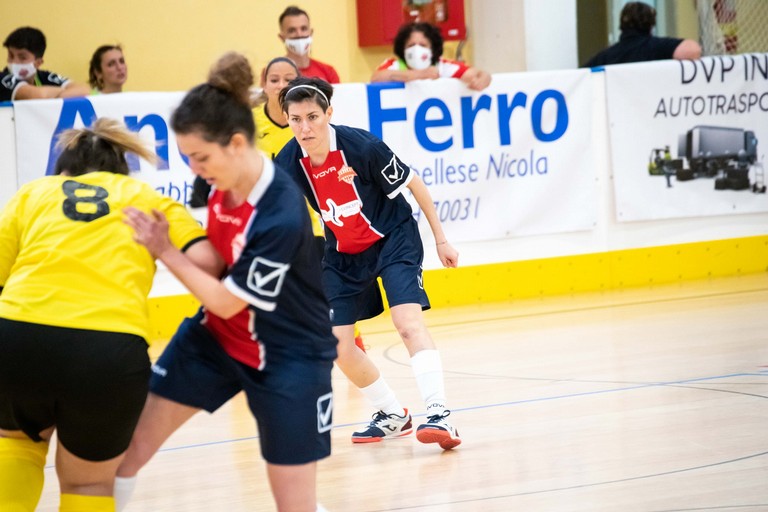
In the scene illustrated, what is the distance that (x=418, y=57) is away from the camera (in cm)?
827

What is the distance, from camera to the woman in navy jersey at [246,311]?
270 centimetres

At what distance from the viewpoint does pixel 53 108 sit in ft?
23.0

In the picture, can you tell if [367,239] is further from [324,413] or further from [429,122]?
[429,122]

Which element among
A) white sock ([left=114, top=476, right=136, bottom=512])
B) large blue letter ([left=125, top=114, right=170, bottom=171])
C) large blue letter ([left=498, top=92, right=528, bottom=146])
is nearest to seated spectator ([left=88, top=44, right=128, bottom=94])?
large blue letter ([left=125, top=114, right=170, bottom=171])

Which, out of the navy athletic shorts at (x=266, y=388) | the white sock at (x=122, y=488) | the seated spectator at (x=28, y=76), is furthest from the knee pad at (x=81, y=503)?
the seated spectator at (x=28, y=76)

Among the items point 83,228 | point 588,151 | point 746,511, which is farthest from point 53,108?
point 746,511

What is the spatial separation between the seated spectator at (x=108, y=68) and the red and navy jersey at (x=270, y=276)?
5.74 meters

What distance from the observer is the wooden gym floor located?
3.84 meters

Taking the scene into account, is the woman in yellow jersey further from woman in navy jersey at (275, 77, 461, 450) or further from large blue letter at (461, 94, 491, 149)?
large blue letter at (461, 94, 491, 149)

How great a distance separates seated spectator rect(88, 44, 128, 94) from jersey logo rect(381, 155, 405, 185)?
14.2ft

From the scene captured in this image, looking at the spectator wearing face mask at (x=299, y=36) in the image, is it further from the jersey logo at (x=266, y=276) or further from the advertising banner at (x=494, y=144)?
the jersey logo at (x=266, y=276)

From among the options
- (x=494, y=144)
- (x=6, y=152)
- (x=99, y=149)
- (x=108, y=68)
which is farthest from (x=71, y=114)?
(x=99, y=149)

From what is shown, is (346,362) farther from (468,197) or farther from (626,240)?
(626,240)

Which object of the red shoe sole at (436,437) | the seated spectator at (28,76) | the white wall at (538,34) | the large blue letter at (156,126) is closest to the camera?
the red shoe sole at (436,437)
